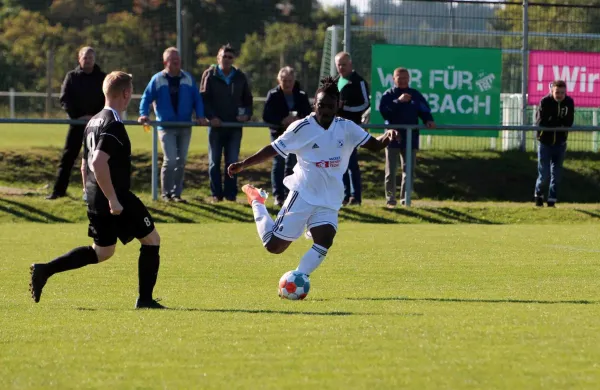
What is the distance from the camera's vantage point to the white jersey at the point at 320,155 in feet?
31.1

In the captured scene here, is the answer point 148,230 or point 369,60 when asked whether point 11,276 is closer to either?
point 148,230

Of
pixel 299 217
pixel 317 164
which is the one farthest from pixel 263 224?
pixel 317 164

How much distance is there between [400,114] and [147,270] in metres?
9.77

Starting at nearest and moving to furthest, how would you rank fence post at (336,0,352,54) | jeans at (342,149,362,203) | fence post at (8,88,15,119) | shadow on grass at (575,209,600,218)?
jeans at (342,149,362,203), shadow on grass at (575,209,600,218), fence post at (336,0,352,54), fence post at (8,88,15,119)

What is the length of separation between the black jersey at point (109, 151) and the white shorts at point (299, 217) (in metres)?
1.57

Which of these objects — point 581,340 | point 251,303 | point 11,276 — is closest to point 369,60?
point 11,276

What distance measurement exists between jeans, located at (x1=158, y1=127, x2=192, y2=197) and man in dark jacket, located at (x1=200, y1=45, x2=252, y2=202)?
37 centimetres

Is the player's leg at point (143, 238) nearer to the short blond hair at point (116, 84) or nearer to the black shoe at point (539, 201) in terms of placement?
the short blond hair at point (116, 84)

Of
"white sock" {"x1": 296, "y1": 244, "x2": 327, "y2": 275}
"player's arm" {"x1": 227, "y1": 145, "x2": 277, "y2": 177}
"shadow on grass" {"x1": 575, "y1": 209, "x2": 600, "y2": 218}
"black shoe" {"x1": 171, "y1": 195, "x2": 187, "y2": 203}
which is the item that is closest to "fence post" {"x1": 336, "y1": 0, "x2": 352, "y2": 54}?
"black shoe" {"x1": 171, "y1": 195, "x2": 187, "y2": 203}

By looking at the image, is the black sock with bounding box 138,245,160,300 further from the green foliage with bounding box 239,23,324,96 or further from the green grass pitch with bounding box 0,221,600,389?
the green foliage with bounding box 239,23,324,96

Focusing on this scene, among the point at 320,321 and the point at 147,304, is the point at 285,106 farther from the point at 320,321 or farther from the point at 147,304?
the point at 320,321

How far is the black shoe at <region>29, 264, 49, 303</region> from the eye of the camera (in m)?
8.62

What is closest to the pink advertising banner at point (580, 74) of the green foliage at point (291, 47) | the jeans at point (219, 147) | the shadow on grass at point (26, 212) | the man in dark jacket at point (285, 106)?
the green foliage at point (291, 47)

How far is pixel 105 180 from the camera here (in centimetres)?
821
